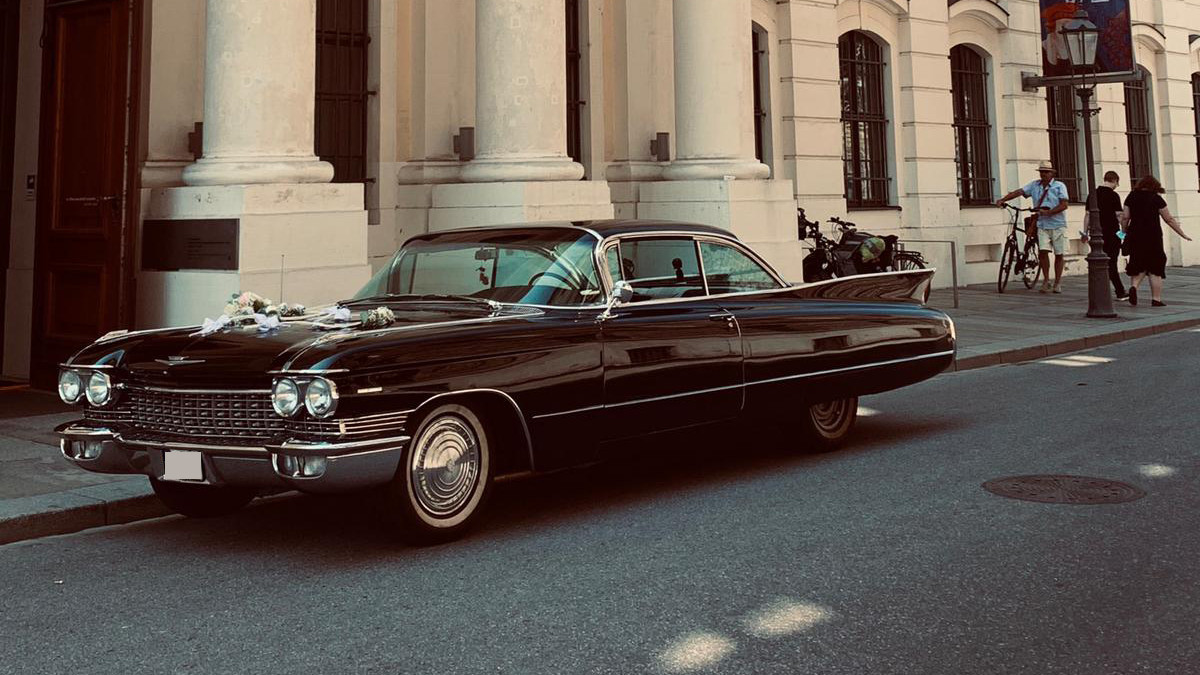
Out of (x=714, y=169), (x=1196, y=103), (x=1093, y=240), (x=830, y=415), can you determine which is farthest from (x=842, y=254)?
(x=1196, y=103)

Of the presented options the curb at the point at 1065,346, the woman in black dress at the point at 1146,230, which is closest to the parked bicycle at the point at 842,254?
the woman in black dress at the point at 1146,230

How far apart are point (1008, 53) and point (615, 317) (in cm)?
1884

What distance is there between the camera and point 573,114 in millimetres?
15398

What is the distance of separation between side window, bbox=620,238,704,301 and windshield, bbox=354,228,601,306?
0.26 m

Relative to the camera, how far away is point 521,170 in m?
11.9

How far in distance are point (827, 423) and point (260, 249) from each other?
4747mm

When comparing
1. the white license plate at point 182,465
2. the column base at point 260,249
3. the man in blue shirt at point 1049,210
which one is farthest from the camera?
the man in blue shirt at point 1049,210

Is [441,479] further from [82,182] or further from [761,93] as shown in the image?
[761,93]

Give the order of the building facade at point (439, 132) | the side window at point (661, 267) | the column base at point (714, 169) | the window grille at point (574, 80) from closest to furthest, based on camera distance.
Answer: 1. the side window at point (661, 267)
2. the building facade at point (439, 132)
3. the column base at point (714, 169)
4. the window grille at point (574, 80)

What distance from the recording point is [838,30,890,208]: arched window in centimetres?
1969

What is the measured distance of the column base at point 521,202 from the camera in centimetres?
1178

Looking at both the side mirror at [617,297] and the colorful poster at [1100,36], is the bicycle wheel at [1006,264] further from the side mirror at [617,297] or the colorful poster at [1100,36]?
the side mirror at [617,297]

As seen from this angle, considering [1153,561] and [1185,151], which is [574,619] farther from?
[1185,151]

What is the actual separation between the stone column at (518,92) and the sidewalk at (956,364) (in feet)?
15.2
